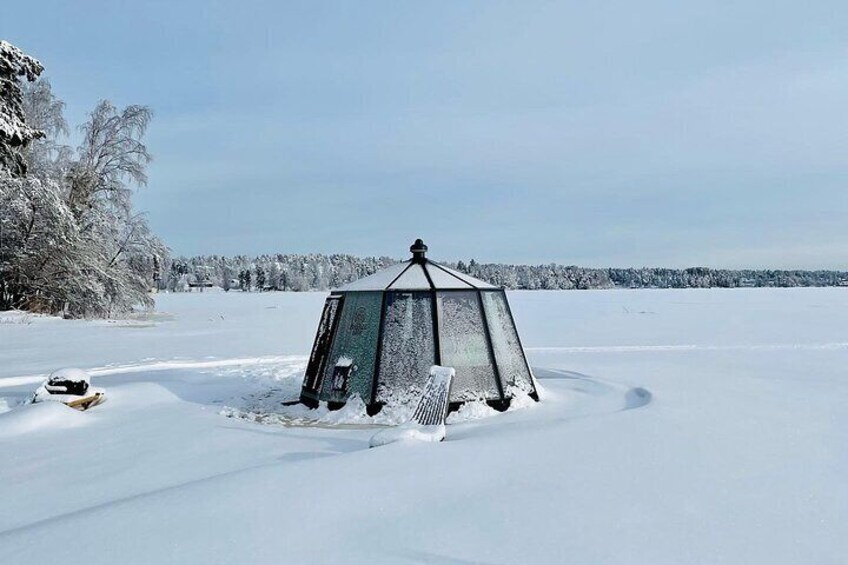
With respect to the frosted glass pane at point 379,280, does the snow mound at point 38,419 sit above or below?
below

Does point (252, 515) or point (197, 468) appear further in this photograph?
point (197, 468)

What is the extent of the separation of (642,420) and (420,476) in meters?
2.79

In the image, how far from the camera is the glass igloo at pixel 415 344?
23.3ft

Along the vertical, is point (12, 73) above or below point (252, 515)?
above

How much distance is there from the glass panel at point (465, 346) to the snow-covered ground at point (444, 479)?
0.29 metres

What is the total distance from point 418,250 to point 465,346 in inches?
61.5

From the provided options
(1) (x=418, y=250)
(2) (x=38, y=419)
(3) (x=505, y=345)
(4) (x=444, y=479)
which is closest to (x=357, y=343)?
(1) (x=418, y=250)

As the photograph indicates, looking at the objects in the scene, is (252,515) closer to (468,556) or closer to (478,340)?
(468,556)

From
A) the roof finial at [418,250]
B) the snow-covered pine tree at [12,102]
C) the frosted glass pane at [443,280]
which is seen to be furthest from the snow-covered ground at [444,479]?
the snow-covered pine tree at [12,102]

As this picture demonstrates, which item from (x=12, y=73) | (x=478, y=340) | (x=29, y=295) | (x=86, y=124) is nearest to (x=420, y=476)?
(x=478, y=340)

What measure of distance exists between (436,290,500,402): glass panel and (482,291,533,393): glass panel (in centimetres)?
17

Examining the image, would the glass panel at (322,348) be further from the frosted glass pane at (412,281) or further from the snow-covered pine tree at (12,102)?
the snow-covered pine tree at (12,102)

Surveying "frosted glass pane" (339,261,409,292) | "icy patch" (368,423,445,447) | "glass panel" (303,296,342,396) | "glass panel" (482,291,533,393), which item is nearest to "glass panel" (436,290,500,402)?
"glass panel" (482,291,533,393)

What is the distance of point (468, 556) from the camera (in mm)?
2994
